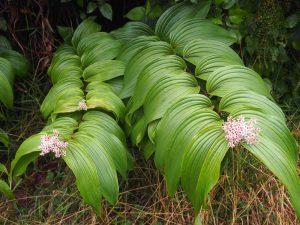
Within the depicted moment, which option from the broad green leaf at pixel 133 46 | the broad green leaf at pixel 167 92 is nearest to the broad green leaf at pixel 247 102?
the broad green leaf at pixel 167 92

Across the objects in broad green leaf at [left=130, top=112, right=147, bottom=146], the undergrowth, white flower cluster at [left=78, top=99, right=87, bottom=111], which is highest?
white flower cluster at [left=78, top=99, right=87, bottom=111]

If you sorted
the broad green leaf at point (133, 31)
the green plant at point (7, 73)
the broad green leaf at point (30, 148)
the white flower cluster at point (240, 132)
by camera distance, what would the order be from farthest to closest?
the broad green leaf at point (133, 31) → the green plant at point (7, 73) → the broad green leaf at point (30, 148) → the white flower cluster at point (240, 132)

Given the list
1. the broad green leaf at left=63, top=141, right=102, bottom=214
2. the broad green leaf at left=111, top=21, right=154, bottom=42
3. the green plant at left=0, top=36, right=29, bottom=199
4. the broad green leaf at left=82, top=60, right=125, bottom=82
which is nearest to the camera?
the broad green leaf at left=63, top=141, right=102, bottom=214

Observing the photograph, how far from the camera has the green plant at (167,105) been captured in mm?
1317

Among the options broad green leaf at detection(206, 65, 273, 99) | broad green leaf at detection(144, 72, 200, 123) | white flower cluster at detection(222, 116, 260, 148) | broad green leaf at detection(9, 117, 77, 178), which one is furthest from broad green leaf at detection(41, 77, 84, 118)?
white flower cluster at detection(222, 116, 260, 148)

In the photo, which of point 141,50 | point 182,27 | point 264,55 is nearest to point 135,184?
point 141,50

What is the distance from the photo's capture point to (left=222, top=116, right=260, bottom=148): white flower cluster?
1.25 meters

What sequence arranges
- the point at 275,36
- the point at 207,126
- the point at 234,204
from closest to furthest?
the point at 207,126 → the point at 234,204 → the point at 275,36

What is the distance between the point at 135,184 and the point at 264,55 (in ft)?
3.15

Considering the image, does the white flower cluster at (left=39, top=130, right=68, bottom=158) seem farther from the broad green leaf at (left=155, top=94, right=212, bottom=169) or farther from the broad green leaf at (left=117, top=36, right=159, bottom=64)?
the broad green leaf at (left=117, top=36, right=159, bottom=64)

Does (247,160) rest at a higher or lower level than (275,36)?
lower

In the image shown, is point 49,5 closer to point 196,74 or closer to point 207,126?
point 196,74

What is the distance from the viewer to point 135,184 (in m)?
2.11

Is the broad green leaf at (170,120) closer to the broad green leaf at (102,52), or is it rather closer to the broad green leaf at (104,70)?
the broad green leaf at (104,70)
